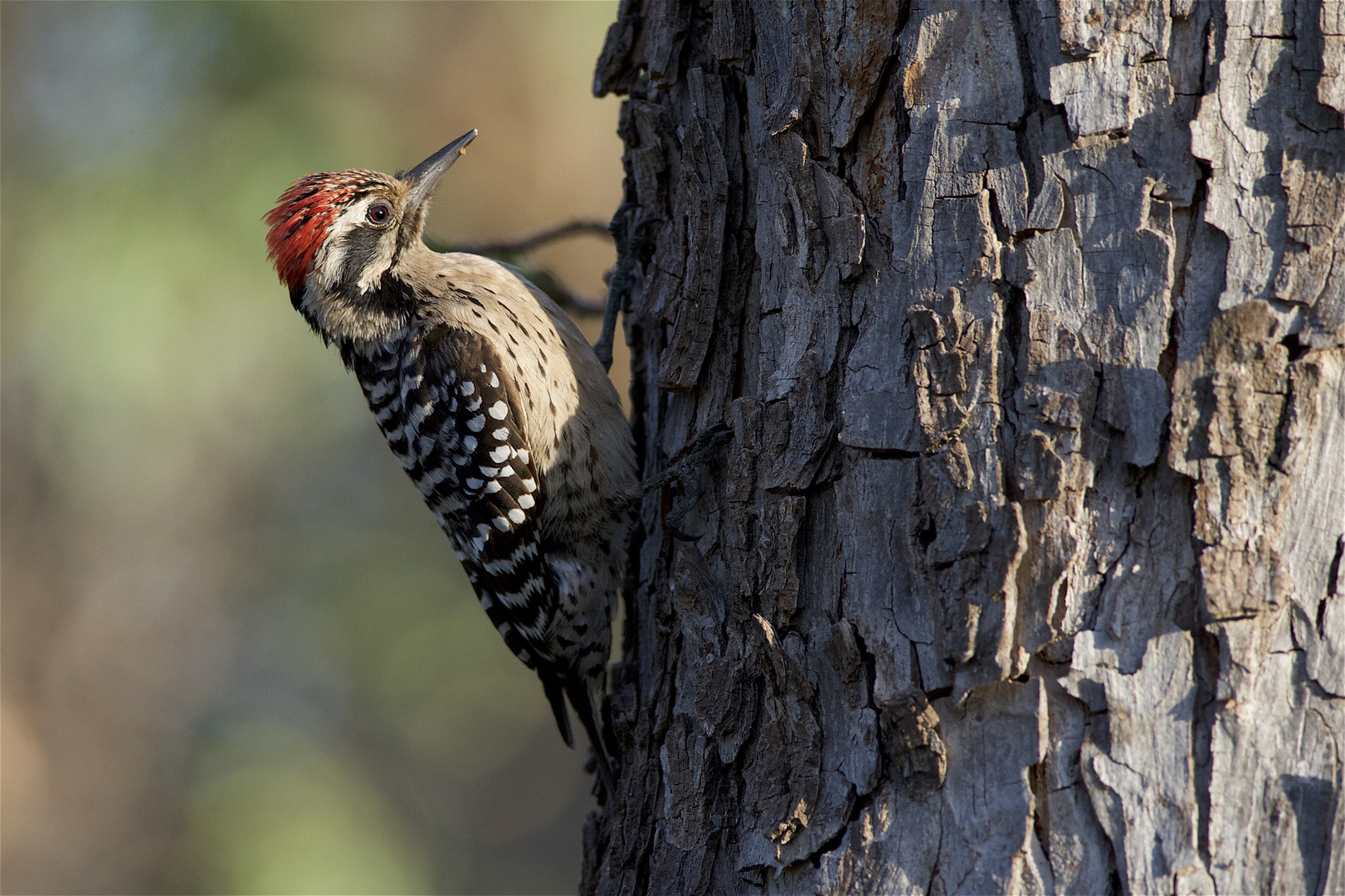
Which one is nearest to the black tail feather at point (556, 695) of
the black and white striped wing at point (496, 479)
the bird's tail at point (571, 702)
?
the bird's tail at point (571, 702)

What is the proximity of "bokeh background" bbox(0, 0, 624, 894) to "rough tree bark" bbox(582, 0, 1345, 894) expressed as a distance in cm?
480

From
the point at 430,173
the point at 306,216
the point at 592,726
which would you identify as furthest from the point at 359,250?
the point at 592,726

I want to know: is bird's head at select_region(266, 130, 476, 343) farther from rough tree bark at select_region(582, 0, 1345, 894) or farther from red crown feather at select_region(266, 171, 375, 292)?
rough tree bark at select_region(582, 0, 1345, 894)

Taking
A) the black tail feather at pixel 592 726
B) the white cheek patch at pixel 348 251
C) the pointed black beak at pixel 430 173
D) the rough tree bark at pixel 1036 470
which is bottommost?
the black tail feather at pixel 592 726

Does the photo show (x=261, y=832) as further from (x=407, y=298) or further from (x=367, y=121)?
(x=367, y=121)

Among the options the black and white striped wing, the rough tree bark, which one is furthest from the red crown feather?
A: the rough tree bark

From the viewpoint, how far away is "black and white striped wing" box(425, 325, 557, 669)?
3.54m

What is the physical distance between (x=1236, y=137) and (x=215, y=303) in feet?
22.9

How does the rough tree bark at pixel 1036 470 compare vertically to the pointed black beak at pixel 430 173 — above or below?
below

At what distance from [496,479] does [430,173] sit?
139 cm

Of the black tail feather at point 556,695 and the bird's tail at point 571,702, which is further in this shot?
the black tail feather at point 556,695

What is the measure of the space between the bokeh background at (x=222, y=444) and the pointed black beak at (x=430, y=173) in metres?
2.39

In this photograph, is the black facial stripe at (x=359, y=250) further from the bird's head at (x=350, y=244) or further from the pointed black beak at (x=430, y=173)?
the pointed black beak at (x=430, y=173)

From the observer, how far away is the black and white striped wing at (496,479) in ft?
11.6
